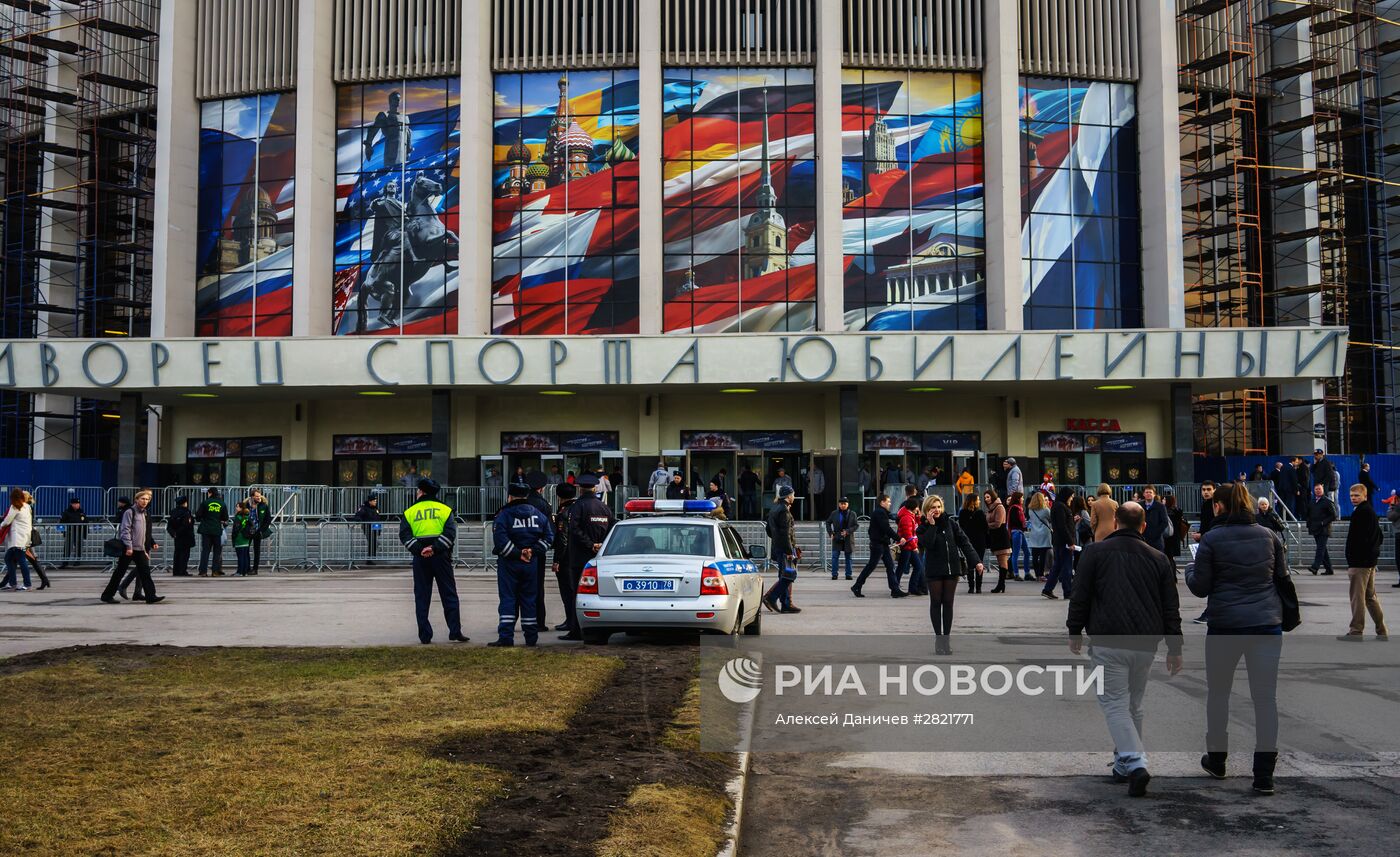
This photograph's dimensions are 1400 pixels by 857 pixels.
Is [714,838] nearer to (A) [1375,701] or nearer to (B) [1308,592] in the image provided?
(A) [1375,701]

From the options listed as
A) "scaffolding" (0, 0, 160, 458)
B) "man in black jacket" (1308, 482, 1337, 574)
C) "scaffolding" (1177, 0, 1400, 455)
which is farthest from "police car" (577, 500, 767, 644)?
"scaffolding" (0, 0, 160, 458)

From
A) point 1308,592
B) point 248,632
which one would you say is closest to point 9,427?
point 248,632

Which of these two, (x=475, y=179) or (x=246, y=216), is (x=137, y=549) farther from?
(x=246, y=216)

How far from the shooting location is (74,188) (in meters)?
47.2

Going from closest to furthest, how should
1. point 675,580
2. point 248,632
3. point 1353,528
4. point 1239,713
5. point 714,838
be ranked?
point 714,838, point 1239,713, point 675,580, point 1353,528, point 248,632

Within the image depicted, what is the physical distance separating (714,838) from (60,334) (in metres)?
50.3

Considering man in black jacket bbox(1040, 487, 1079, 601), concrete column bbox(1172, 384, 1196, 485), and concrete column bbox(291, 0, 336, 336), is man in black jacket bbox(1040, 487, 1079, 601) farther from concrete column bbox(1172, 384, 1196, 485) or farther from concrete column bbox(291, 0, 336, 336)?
concrete column bbox(291, 0, 336, 336)

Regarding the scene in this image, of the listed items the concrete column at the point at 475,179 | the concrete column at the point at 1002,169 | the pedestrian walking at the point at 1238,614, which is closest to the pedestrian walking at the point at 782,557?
the pedestrian walking at the point at 1238,614

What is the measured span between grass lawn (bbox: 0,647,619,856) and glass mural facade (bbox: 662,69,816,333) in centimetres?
2939

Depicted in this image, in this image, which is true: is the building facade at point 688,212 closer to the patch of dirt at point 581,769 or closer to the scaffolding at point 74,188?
the scaffolding at point 74,188

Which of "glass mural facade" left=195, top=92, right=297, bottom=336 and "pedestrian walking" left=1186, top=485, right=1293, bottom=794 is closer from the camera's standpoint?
"pedestrian walking" left=1186, top=485, right=1293, bottom=794

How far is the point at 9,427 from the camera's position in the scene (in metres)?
48.4

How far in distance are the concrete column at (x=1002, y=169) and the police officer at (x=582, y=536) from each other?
27331 millimetres

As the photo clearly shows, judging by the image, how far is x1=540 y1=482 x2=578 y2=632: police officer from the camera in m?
14.1
